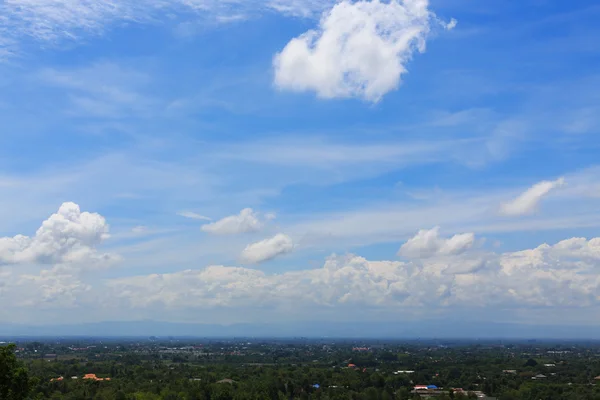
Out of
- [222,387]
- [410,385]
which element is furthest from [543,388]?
[222,387]

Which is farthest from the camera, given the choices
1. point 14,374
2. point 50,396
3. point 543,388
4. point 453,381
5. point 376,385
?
point 453,381

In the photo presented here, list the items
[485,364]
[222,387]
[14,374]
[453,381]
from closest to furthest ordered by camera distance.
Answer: [14,374]
[222,387]
[453,381]
[485,364]

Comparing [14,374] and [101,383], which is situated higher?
[14,374]

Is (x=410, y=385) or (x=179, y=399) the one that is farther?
(x=410, y=385)

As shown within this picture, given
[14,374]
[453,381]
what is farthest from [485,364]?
[14,374]

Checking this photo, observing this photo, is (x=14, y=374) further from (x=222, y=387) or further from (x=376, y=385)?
(x=376, y=385)

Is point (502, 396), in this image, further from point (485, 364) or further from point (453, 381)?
point (485, 364)
